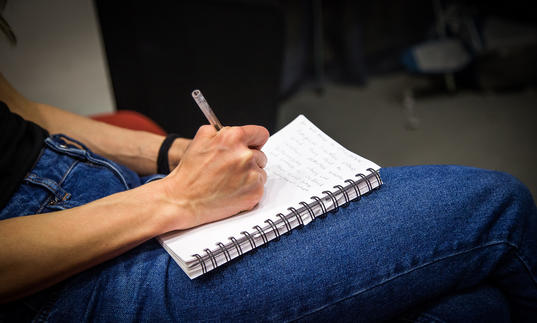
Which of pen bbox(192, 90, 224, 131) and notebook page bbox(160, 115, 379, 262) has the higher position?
pen bbox(192, 90, 224, 131)

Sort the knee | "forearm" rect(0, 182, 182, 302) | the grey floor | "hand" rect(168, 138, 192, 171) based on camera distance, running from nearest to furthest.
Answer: "forearm" rect(0, 182, 182, 302) → the knee → "hand" rect(168, 138, 192, 171) → the grey floor

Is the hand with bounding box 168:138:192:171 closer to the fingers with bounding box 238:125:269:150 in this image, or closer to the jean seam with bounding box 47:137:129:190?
the jean seam with bounding box 47:137:129:190

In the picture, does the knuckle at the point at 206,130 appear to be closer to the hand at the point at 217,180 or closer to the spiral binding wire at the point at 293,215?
the hand at the point at 217,180

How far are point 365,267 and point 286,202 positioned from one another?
156 mm

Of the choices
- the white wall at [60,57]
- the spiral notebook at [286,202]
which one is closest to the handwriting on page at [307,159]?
the spiral notebook at [286,202]

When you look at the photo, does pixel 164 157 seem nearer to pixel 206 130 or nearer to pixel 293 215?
pixel 206 130

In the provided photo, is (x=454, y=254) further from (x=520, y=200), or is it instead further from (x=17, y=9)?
(x=17, y=9)

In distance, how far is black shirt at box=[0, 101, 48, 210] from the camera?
626 mm

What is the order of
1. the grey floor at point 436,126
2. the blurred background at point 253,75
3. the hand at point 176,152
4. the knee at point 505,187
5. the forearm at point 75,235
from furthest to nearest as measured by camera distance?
the blurred background at point 253,75 < the grey floor at point 436,126 < the hand at point 176,152 < the knee at point 505,187 < the forearm at point 75,235

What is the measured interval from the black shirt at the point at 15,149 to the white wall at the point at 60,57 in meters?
0.58

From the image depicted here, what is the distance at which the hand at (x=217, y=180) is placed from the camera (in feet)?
1.93

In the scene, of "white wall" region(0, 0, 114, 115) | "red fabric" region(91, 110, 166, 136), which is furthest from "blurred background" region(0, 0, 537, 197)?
"red fabric" region(91, 110, 166, 136)

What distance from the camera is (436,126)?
6.08 feet

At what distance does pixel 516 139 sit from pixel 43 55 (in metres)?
1.77
